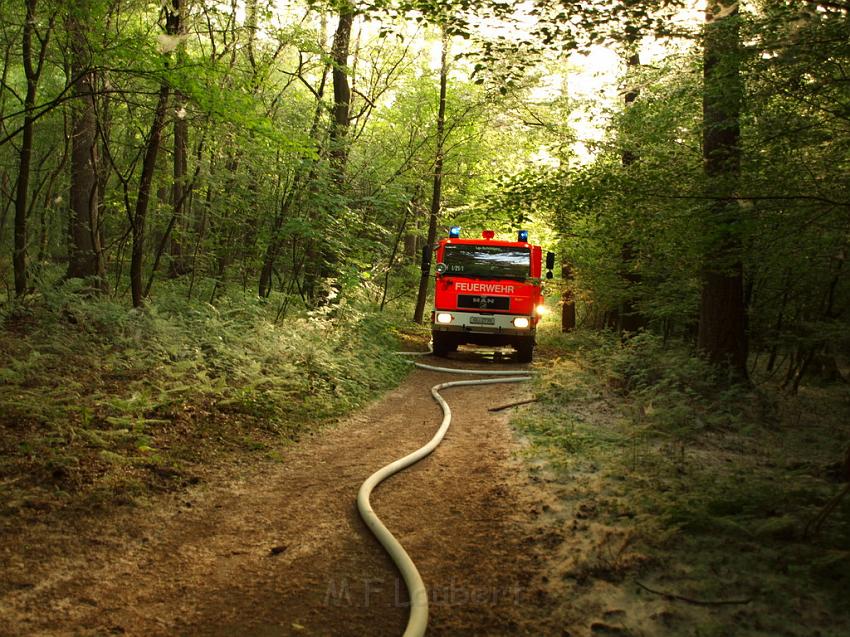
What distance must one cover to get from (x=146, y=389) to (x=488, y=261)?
29.7 ft

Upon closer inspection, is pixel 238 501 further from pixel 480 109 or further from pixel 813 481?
pixel 480 109

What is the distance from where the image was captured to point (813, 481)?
4520 mm

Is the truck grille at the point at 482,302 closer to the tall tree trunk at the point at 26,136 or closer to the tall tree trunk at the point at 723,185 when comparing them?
the tall tree trunk at the point at 723,185

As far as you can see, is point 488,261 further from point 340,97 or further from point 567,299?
point 567,299

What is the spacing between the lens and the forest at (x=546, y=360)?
4.15 metres

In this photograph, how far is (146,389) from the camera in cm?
638

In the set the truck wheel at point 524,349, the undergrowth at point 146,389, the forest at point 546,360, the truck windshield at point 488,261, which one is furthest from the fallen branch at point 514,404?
the truck windshield at point 488,261

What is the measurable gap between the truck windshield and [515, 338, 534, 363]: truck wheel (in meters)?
1.55

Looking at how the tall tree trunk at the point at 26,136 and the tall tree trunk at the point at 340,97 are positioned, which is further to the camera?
the tall tree trunk at the point at 340,97

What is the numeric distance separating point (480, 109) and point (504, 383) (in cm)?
1135

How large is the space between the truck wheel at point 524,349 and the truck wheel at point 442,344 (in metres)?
1.63

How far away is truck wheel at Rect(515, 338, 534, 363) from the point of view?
1386cm

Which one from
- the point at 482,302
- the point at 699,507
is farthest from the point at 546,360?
the point at 699,507

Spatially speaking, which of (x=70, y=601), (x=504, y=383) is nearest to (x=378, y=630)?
(x=70, y=601)
